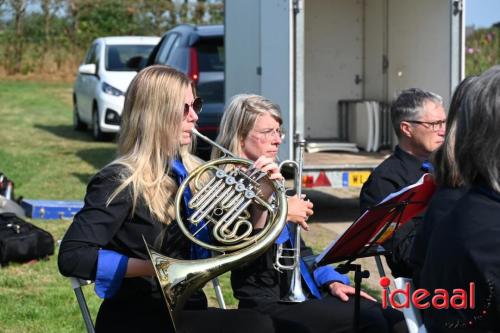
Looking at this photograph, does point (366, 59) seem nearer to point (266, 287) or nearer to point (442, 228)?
point (266, 287)

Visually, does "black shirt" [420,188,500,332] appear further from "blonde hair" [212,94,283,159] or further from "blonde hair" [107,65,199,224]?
"blonde hair" [212,94,283,159]

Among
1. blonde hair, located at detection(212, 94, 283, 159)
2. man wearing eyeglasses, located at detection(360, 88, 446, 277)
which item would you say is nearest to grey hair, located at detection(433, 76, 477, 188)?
man wearing eyeglasses, located at detection(360, 88, 446, 277)

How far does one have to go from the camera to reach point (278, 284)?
380cm

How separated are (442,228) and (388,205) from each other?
1.76ft

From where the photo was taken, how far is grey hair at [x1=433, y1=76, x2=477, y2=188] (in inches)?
112

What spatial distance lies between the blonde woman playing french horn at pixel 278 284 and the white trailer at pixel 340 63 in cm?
359

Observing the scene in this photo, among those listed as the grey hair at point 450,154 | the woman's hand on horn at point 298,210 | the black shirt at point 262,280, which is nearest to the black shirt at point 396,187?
the black shirt at point 262,280

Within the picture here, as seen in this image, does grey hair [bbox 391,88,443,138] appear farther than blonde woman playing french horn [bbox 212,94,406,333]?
Yes

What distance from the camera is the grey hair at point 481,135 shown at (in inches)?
100

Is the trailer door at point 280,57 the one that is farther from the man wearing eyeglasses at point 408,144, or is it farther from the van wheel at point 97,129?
the van wheel at point 97,129

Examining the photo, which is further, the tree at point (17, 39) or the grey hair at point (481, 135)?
the tree at point (17, 39)

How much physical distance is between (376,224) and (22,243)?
3961mm

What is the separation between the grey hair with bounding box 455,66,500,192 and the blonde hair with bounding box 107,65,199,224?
1.11 meters

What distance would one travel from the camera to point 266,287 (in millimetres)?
3791
